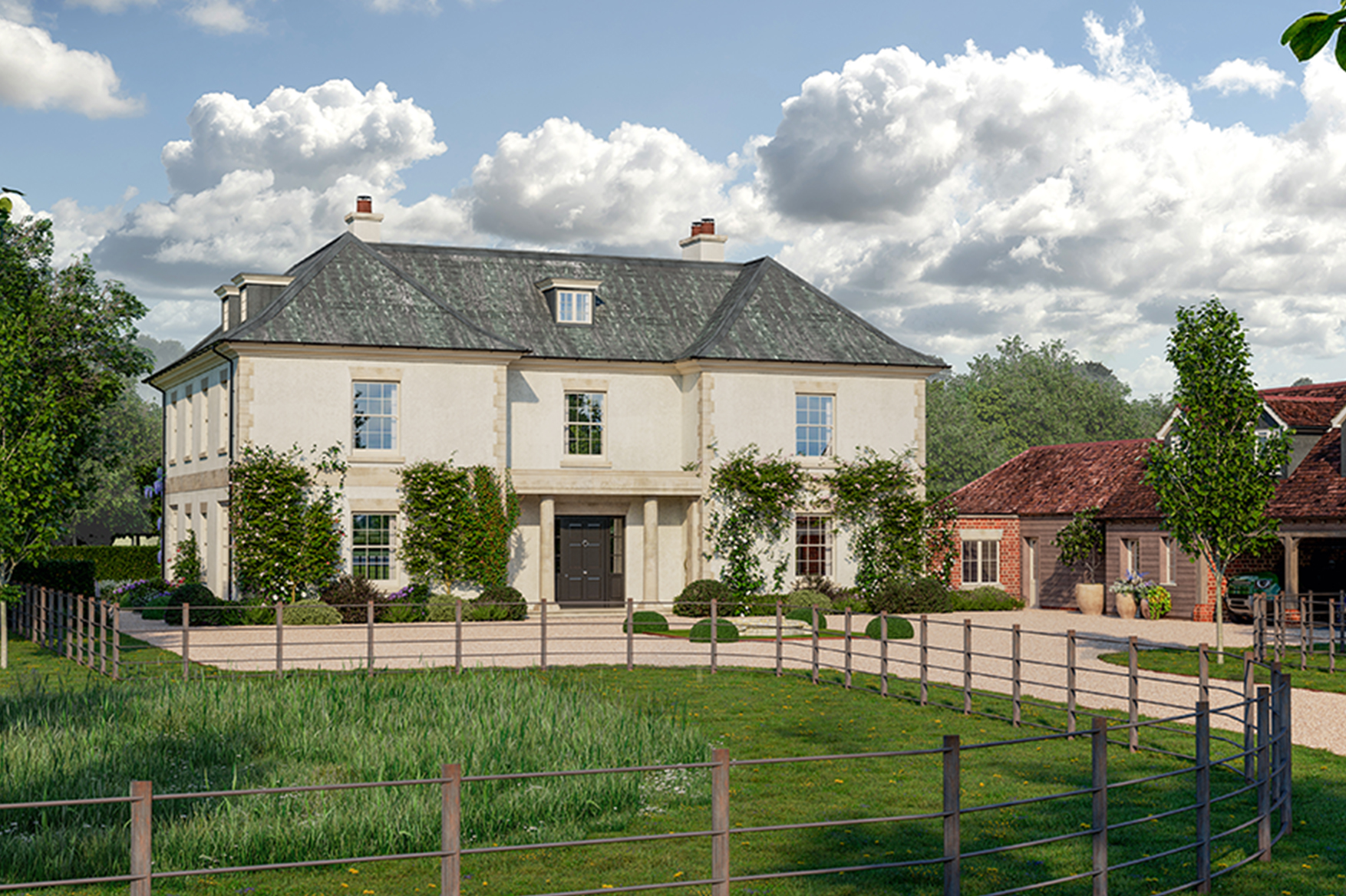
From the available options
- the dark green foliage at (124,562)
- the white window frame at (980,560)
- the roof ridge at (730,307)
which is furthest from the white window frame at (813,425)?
the dark green foliage at (124,562)

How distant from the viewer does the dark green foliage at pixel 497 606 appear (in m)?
30.1

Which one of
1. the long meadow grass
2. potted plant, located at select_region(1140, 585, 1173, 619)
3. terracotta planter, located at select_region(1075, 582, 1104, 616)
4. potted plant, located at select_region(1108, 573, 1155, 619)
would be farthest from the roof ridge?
the long meadow grass

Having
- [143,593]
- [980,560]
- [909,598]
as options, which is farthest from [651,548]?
[143,593]

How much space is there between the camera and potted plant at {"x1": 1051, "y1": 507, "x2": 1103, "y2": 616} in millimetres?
35875

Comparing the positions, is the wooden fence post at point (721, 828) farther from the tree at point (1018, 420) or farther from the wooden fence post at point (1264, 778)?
the tree at point (1018, 420)

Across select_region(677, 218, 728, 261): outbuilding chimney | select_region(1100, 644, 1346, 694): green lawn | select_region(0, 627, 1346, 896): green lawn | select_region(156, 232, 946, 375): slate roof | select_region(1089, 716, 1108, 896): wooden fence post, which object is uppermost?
select_region(677, 218, 728, 261): outbuilding chimney

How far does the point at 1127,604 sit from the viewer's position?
34.2m

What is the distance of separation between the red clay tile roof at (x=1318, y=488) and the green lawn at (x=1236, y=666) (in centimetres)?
582

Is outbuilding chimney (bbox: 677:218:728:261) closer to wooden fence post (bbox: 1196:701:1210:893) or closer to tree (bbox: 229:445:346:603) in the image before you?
tree (bbox: 229:445:346:603)

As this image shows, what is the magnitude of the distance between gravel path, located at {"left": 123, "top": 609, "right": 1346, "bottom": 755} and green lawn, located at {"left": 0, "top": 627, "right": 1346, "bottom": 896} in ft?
7.02

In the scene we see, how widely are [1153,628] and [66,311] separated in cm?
2756

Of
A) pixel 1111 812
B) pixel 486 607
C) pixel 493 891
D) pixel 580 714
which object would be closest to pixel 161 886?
pixel 493 891

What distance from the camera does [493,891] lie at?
8812mm

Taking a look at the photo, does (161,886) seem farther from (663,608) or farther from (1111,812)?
(663,608)
